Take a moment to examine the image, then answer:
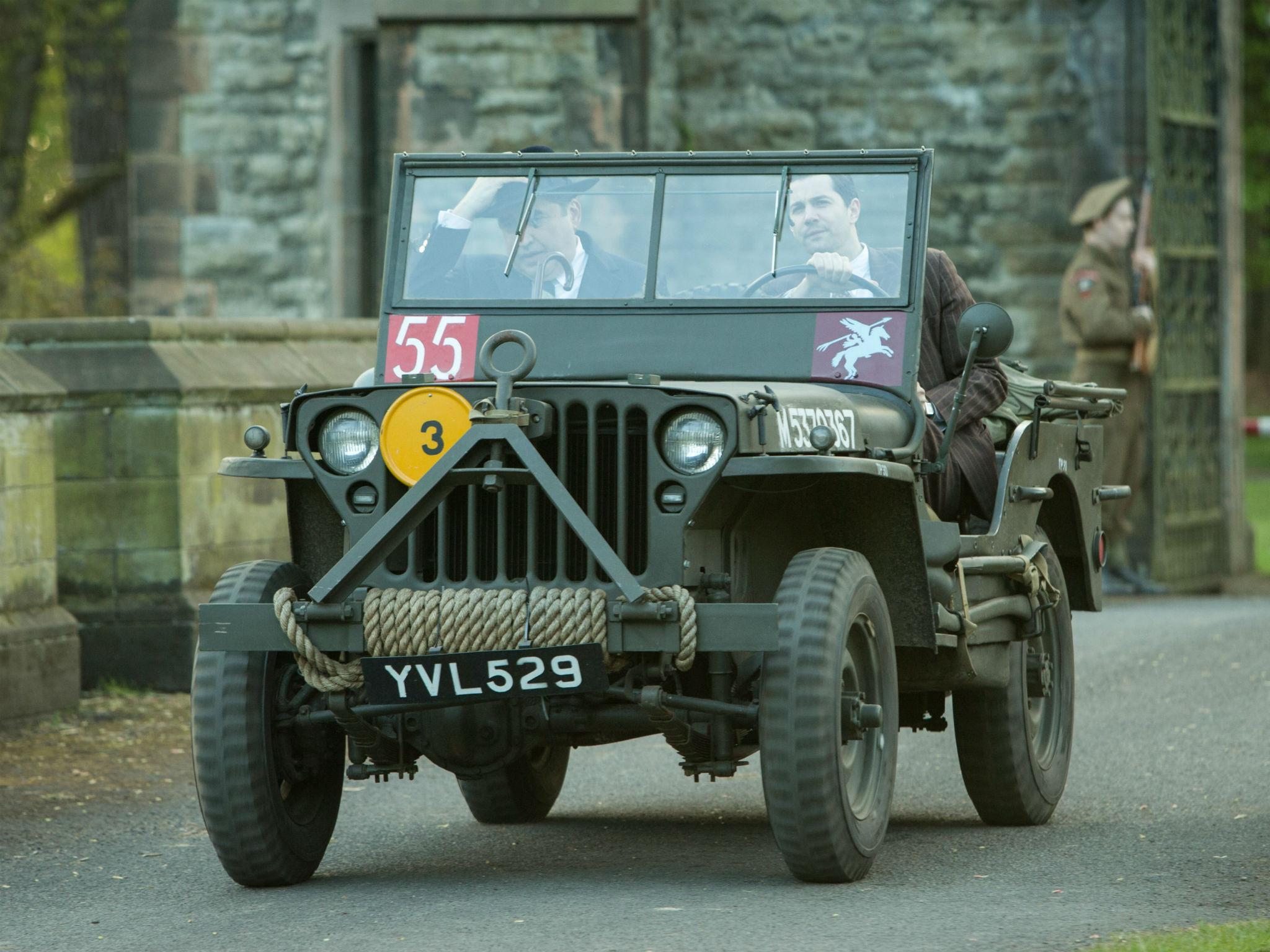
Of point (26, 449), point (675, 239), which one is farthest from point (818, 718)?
point (26, 449)

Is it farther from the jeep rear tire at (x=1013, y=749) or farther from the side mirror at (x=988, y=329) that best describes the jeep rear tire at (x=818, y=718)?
the jeep rear tire at (x=1013, y=749)

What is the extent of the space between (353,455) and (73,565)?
17.9ft

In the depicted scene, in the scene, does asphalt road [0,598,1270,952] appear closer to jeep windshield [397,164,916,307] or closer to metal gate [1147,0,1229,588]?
jeep windshield [397,164,916,307]

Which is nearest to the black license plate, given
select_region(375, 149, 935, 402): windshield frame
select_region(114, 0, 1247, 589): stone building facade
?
select_region(375, 149, 935, 402): windshield frame

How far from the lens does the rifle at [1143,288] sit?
1550 cm

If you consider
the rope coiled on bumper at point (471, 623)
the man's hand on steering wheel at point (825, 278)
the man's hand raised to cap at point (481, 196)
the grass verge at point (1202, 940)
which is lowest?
the grass verge at point (1202, 940)

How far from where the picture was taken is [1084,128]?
53.5 feet

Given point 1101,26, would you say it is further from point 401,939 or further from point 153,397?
point 401,939

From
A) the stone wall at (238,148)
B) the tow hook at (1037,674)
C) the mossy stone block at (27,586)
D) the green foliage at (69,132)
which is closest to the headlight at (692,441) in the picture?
the tow hook at (1037,674)

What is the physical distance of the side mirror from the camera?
261 inches

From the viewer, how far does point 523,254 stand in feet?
23.7

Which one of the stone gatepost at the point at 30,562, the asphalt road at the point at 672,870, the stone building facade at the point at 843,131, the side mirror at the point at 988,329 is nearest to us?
the asphalt road at the point at 672,870

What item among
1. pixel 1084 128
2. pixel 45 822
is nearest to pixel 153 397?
pixel 45 822

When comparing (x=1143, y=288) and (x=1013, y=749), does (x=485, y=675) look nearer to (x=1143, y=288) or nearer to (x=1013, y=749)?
(x=1013, y=749)
